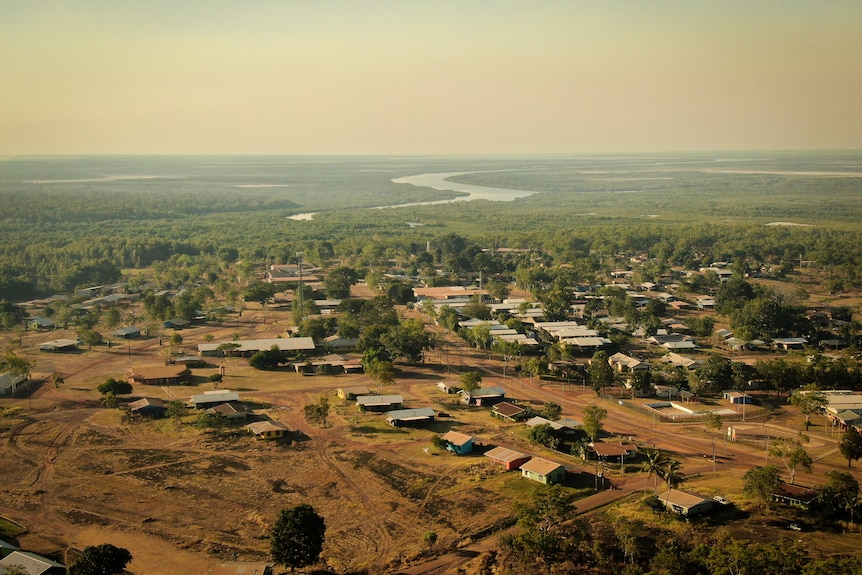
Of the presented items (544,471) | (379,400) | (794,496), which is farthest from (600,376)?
(794,496)

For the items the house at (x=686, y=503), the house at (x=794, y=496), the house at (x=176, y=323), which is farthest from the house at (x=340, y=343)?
the house at (x=794, y=496)

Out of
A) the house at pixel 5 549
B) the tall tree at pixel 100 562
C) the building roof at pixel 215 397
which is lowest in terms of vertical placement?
the building roof at pixel 215 397

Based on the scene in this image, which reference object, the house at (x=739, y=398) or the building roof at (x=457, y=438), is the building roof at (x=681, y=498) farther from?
the house at (x=739, y=398)

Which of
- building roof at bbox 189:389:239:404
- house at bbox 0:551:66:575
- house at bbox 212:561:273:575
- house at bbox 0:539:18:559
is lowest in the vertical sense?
building roof at bbox 189:389:239:404

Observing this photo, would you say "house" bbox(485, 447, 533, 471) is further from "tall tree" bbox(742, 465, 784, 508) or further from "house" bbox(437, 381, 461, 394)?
"house" bbox(437, 381, 461, 394)

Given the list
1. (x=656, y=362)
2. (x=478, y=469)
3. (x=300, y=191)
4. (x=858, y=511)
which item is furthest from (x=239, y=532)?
(x=300, y=191)

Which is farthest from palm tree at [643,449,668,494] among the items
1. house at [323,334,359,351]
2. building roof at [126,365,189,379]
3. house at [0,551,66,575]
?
building roof at [126,365,189,379]

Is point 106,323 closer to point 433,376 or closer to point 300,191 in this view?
point 433,376
